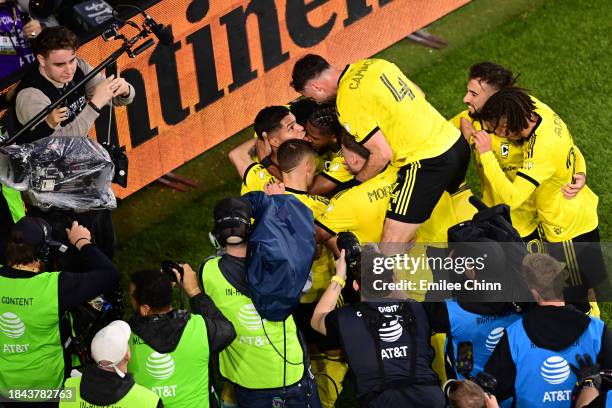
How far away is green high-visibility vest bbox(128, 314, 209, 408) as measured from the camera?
241 inches

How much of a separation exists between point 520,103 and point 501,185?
617 millimetres

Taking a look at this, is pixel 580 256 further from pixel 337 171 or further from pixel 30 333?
pixel 30 333

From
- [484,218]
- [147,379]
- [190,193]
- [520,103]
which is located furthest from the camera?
[190,193]

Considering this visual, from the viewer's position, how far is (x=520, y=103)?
760 centimetres

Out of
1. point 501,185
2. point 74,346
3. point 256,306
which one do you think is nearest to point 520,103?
point 501,185

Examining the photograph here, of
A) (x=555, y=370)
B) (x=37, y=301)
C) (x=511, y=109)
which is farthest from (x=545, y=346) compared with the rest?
(x=37, y=301)

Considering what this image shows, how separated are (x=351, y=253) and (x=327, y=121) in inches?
66.6

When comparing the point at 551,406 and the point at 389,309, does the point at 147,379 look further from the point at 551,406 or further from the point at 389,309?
the point at 551,406

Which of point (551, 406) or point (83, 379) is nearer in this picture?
point (83, 379)

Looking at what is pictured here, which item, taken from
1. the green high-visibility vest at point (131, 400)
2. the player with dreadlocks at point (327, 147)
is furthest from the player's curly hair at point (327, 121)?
the green high-visibility vest at point (131, 400)

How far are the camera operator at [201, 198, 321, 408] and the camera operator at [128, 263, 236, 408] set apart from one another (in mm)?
259

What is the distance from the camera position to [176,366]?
242 inches

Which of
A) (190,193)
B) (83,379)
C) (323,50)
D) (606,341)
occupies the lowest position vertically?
(190,193)

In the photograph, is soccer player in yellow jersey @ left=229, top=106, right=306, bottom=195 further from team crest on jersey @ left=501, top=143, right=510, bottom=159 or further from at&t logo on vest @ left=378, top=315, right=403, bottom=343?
at&t logo on vest @ left=378, top=315, right=403, bottom=343
